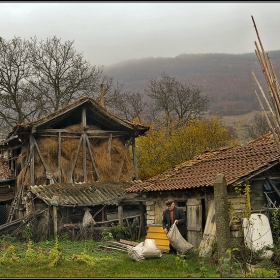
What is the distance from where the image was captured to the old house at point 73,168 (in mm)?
21406

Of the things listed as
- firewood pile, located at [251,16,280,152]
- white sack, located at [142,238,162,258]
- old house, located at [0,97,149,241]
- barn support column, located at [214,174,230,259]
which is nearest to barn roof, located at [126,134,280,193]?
white sack, located at [142,238,162,258]

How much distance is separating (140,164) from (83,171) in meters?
11.0

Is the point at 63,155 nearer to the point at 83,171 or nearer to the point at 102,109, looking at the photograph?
the point at 83,171

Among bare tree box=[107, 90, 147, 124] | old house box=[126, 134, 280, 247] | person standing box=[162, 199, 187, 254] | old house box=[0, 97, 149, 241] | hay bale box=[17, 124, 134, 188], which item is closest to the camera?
person standing box=[162, 199, 187, 254]

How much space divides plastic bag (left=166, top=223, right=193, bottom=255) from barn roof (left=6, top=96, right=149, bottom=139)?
11206mm

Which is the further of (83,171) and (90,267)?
(83,171)

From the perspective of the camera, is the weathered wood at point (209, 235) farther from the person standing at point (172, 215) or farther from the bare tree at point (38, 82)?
the bare tree at point (38, 82)

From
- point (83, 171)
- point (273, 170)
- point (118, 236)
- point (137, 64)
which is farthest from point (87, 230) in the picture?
point (137, 64)

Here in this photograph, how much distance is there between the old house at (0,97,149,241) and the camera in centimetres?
2141

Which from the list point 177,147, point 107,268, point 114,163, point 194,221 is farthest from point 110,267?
point 177,147

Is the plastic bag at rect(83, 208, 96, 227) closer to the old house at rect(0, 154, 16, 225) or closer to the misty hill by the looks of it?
the old house at rect(0, 154, 16, 225)

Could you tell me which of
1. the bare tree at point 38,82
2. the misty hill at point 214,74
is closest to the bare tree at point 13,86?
the bare tree at point 38,82

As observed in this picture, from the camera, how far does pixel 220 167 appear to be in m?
17.1

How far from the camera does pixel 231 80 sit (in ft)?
425
